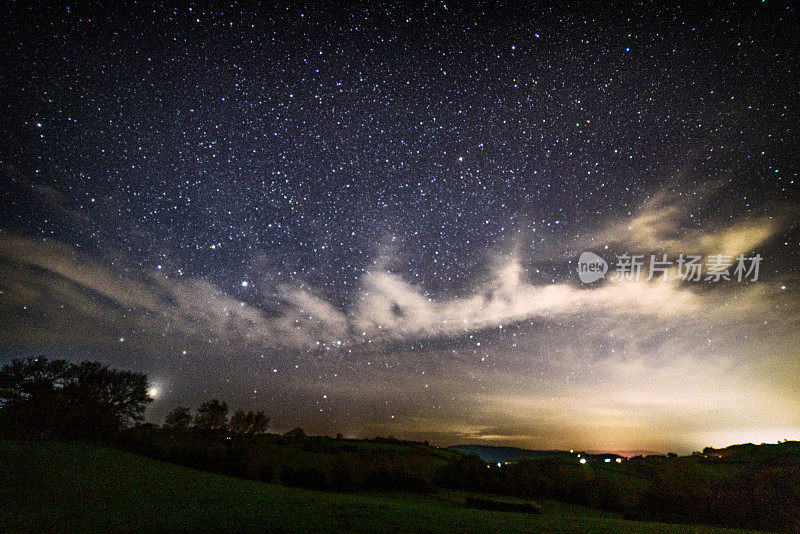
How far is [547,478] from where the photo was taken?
18188 millimetres

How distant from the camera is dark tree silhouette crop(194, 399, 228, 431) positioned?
33.2 meters

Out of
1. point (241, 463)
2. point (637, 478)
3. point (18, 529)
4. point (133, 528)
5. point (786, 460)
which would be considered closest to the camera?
point (18, 529)

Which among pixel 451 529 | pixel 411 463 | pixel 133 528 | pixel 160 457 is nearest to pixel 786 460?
pixel 411 463

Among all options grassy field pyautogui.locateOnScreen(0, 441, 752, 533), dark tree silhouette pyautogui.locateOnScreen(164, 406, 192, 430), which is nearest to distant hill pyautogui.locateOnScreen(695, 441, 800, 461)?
grassy field pyautogui.locateOnScreen(0, 441, 752, 533)

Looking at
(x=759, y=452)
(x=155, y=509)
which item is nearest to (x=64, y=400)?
(x=155, y=509)

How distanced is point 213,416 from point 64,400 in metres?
18.0

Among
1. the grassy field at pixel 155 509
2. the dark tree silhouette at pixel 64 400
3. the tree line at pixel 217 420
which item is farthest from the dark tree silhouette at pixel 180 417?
the grassy field at pixel 155 509

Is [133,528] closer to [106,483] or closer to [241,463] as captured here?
[106,483]

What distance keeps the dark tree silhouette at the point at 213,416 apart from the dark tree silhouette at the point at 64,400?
13196mm

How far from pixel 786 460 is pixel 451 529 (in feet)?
71.7

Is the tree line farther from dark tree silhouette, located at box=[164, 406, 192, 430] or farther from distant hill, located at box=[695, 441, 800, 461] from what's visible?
distant hill, located at box=[695, 441, 800, 461]

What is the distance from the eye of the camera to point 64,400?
17.2 m

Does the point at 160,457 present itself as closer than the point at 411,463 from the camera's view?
Yes

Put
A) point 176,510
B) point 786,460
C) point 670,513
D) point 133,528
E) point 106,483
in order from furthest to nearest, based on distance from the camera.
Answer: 1. point 786,460
2. point 670,513
3. point 106,483
4. point 176,510
5. point 133,528
